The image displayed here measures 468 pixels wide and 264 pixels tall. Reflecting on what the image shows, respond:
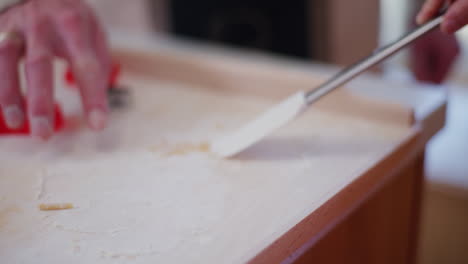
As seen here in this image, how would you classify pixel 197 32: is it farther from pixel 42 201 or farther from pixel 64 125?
pixel 42 201

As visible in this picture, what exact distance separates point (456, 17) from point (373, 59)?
8 cm

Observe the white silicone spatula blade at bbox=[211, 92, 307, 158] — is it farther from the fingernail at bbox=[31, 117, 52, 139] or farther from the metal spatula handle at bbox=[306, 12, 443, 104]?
the fingernail at bbox=[31, 117, 52, 139]

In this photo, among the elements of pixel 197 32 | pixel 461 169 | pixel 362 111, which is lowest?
pixel 461 169

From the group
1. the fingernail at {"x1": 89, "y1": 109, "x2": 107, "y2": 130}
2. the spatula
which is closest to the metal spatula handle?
the spatula

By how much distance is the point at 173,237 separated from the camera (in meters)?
0.37

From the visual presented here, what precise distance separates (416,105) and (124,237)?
343mm

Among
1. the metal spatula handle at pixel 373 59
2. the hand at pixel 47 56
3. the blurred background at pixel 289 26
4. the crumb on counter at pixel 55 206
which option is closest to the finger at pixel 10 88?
the hand at pixel 47 56

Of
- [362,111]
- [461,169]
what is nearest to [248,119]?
[362,111]

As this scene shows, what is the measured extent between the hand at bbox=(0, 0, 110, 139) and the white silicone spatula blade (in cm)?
14

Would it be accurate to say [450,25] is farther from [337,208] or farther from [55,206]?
[55,206]

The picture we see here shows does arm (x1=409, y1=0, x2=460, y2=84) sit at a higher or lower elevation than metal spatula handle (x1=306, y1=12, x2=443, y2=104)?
lower

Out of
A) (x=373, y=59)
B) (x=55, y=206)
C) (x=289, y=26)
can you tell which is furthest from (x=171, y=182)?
(x=289, y=26)

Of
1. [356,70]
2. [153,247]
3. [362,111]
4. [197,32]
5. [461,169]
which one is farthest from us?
[197,32]

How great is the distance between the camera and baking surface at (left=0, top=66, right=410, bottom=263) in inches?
14.3
